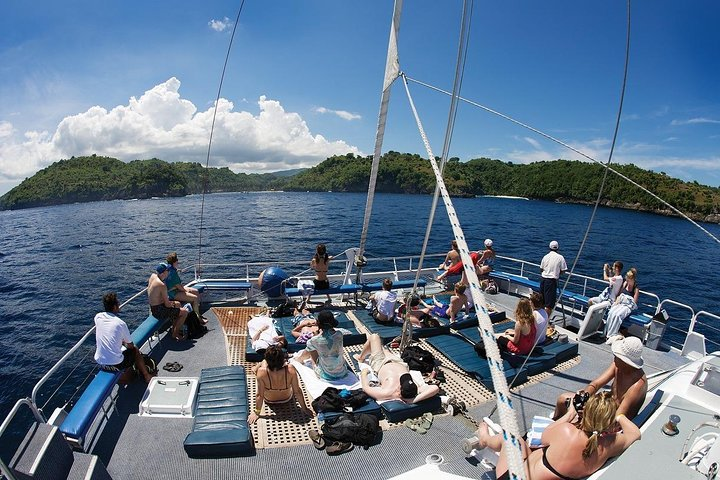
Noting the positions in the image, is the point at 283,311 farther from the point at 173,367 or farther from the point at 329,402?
the point at 329,402

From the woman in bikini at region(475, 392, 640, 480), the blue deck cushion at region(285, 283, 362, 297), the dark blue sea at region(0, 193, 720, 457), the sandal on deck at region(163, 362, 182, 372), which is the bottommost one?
the dark blue sea at region(0, 193, 720, 457)

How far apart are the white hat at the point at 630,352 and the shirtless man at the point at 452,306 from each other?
14.9 feet

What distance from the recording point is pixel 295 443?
5035 mm

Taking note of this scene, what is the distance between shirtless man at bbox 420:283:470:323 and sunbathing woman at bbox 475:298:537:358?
159 centimetres

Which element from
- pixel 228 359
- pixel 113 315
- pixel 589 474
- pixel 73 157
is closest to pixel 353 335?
pixel 228 359

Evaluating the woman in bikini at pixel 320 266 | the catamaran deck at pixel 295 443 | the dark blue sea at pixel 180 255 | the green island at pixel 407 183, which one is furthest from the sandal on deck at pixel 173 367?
the green island at pixel 407 183

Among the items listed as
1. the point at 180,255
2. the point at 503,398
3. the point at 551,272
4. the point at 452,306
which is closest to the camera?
the point at 503,398

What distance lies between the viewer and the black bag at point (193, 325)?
8219mm

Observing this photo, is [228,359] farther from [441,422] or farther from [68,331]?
[68,331]

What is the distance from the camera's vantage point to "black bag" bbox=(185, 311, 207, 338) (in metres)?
8.22

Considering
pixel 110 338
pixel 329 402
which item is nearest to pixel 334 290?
pixel 329 402

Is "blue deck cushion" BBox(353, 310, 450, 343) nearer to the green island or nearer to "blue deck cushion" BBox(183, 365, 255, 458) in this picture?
"blue deck cushion" BBox(183, 365, 255, 458)

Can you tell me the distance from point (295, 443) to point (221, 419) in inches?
42.3

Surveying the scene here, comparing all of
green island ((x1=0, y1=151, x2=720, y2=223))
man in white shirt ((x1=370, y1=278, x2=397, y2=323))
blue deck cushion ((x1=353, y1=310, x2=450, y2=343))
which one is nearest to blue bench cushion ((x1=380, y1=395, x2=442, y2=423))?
blue deck cushion ((x1=353, y1=310, x2=450, y2=343))
